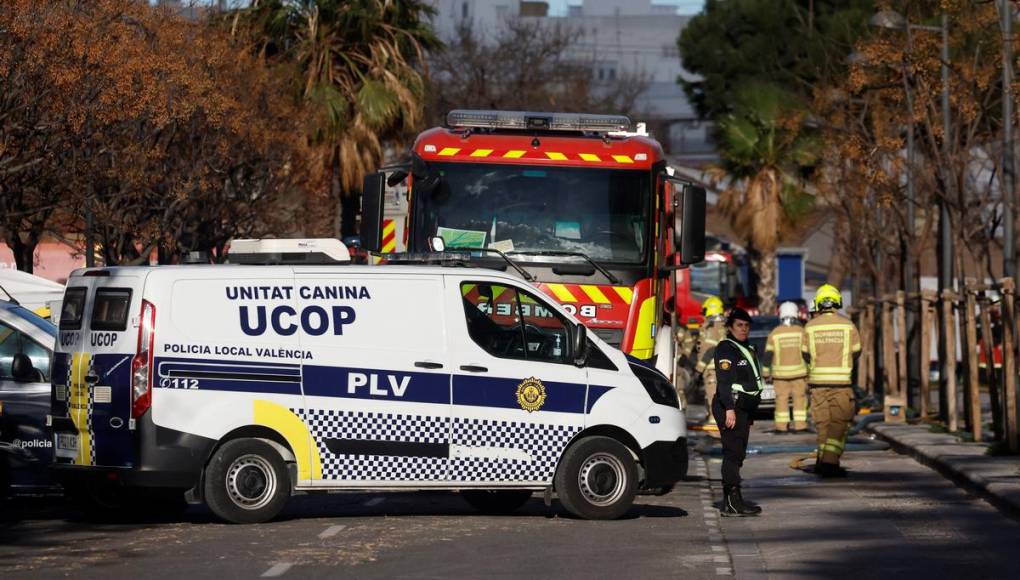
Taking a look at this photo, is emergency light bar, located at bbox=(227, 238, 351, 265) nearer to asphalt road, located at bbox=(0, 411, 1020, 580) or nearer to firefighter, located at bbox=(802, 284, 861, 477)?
asphalt road, located at bbox=(0, 411, 1020, 580)

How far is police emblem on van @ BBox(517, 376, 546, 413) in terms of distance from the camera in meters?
13.5

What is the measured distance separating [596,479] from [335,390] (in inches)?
86.5

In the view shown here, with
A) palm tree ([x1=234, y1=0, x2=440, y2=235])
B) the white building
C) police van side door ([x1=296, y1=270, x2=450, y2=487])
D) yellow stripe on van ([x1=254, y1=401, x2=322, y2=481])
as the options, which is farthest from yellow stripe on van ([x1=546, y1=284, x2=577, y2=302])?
the white building

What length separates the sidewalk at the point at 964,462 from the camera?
15.0m

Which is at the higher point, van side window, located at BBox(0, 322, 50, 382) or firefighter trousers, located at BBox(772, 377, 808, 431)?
van side window, located at BBox(0, 322, 50, 382)

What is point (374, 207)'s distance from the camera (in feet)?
55.1

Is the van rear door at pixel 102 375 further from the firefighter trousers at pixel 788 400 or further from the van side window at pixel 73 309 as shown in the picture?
the firefighter trousers at pixel 788 400

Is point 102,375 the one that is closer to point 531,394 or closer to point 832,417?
point 531,394

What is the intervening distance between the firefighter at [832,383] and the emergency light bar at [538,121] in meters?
2.98

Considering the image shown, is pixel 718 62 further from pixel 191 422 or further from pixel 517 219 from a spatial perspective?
pixel 191 422

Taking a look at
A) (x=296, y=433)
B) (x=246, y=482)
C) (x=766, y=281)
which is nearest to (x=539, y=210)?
(x=296, y=433)

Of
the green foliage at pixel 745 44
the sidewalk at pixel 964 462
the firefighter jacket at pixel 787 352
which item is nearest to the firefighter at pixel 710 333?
the firefighter jacket at pixel 787 352

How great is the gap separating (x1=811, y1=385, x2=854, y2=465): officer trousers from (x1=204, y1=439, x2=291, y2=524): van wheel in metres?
6.58

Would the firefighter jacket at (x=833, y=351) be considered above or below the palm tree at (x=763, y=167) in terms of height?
below
